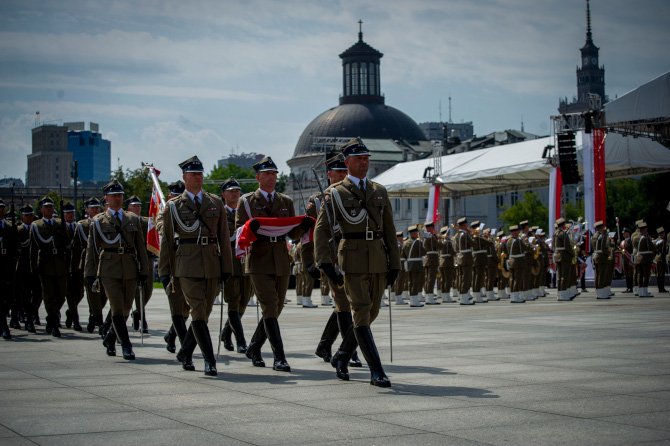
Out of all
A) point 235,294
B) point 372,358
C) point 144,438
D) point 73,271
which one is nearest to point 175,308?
point 235,294

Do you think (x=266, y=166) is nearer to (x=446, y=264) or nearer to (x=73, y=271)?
(x=73, y=271)

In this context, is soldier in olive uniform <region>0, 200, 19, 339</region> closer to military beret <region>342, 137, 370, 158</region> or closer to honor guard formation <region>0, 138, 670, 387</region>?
honor guard formation <region>0, 138, 670, 387</region>

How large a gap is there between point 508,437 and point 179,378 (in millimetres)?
4676

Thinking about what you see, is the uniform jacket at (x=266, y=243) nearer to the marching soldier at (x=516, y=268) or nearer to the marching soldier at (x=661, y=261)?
the marching soldier at (x=516, y=268)

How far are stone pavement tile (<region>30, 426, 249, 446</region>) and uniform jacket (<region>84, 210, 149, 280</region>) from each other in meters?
6.26

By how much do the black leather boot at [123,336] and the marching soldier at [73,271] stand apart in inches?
211

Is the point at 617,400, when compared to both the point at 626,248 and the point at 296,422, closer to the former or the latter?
the point at 296,422

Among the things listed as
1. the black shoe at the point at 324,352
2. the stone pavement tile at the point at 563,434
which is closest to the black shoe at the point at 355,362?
the black shoe at the point at 324,352

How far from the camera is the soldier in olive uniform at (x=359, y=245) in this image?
403 inches

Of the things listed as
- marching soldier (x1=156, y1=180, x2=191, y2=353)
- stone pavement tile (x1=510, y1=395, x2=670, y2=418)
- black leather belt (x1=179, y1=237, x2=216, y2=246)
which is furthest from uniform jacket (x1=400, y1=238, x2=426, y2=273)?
stone pavement tile (x1=510, y1=395, x2=670, y2=418)

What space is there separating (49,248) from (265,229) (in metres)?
7.79

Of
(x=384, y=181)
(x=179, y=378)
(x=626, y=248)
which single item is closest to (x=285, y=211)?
(x=179, y=378)

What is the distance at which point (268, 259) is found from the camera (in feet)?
38.8

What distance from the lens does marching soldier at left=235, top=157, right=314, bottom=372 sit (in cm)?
1163
